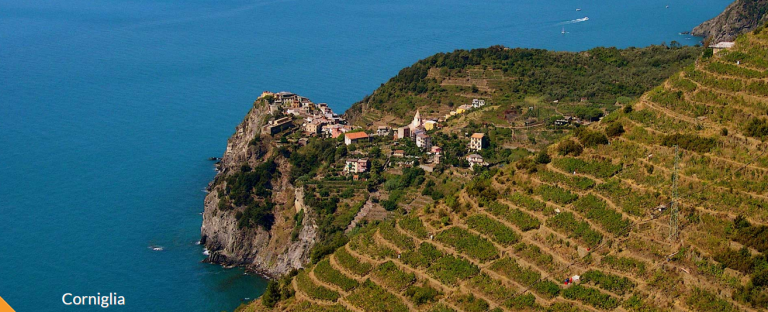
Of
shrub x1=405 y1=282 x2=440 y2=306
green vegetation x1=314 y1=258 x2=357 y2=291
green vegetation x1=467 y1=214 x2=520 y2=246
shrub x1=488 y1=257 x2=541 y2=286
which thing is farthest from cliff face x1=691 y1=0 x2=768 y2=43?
shrub x1=405 y1=282 x2=440 y2=306

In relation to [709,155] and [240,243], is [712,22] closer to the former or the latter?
[240,243]

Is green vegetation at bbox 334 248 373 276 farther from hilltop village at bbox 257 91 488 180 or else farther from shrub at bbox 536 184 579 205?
hilltop village at bbox 257 91 488 180

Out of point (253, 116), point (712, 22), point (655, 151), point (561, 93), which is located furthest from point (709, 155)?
point (712, 22)

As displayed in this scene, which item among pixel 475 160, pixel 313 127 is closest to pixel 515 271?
pixel 475 160

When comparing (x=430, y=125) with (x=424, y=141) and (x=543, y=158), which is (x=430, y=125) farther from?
(x=543, y=158)

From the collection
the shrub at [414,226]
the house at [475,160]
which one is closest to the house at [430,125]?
the house at [475,160]
